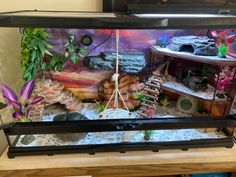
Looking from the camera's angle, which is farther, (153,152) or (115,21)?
(153,152)

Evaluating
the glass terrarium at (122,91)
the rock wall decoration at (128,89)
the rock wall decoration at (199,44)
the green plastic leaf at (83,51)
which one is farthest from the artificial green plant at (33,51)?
the rock wall decoration at (199,44)

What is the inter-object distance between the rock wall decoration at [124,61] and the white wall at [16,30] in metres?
0.20

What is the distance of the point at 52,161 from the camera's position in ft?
2.67

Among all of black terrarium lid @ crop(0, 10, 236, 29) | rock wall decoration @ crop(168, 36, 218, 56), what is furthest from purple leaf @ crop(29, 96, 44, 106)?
rock wall decoration @ crop(168, 36, 218, 56)

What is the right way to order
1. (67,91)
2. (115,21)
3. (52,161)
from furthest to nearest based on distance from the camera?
(67,91) → (52,161) → (115,21)

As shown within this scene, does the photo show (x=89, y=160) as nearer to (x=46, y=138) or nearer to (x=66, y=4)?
(x=46, y=138)

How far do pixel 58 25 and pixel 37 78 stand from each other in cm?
31

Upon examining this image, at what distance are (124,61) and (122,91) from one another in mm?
120

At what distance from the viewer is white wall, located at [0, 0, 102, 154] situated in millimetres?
857

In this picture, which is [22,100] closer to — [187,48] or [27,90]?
[27,90]

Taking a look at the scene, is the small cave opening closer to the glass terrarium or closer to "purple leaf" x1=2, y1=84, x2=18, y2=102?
the glass terrarium

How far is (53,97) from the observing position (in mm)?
908

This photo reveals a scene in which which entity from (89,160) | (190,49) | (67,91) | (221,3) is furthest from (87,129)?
(221,3)

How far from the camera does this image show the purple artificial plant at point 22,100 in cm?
80
